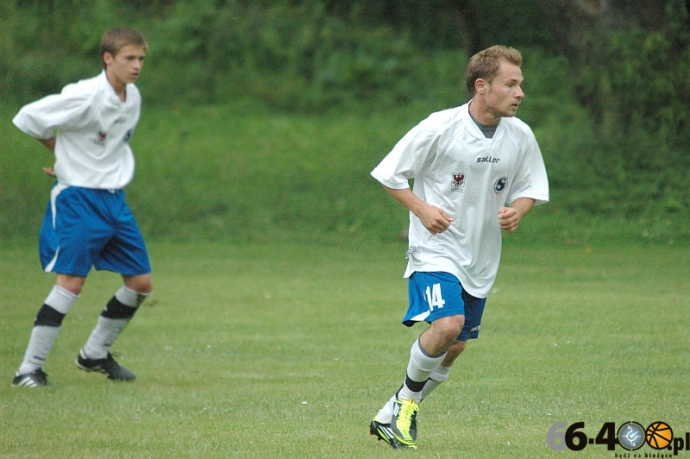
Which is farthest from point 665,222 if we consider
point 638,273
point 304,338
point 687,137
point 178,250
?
point 304,338

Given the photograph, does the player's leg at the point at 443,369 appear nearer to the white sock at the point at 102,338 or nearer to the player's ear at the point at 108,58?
the white sock at the point at 102,338

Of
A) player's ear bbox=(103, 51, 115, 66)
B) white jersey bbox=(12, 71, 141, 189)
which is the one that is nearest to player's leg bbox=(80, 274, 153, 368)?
white jersey bbox=(12, 71, 141, 189)

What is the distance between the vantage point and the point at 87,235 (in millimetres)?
7465

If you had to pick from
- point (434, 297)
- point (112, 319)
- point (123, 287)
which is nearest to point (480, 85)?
point (434, 297)

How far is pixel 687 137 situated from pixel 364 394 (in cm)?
1133

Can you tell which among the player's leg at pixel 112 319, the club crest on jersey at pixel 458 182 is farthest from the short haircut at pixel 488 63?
the player's leg at pixel 112 319

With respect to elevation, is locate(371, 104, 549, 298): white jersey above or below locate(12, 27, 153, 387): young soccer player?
above

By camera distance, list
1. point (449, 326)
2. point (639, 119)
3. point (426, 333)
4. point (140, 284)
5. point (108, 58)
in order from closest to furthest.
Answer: point (449, 326) < point (426, 333) < point (108, 58) < point (140, 284) < point (639, 119)

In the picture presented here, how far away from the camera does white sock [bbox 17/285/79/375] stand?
762cm

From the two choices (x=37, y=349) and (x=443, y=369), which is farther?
(x=37, y=349)

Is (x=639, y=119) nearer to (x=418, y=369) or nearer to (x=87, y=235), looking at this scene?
(x=87, y=235)

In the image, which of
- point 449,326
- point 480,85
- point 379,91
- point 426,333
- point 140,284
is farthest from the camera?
point 379,91

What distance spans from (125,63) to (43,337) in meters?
2.07

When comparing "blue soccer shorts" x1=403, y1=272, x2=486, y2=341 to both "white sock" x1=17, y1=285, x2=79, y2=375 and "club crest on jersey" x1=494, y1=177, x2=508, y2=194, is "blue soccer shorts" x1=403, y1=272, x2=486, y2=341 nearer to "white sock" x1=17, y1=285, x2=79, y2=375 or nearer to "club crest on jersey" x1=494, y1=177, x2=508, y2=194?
"club crest on jersey" x1=494, y1=177, x2=508, y2=194
